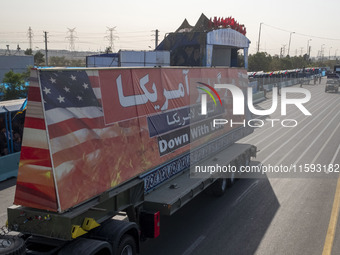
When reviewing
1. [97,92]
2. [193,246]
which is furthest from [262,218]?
[97,92]

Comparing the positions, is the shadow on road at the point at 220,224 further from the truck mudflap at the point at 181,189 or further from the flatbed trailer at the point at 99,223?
the flatbed trailer at the point at 99,223

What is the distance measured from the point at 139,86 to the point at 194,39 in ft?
84.9

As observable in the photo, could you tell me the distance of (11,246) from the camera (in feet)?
18.3

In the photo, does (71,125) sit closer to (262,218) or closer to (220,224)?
(220,224)

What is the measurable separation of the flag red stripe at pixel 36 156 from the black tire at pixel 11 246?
1.26 metres

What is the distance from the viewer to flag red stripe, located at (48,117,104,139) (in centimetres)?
588

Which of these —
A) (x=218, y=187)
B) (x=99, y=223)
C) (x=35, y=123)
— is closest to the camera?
(x=35, y=123)

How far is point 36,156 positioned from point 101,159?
1302 millimetres

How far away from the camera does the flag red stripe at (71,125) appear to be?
5.88 m

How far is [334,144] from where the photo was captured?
2108 centimetres

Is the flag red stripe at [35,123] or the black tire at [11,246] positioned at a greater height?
the flag red stripe at [35,123]

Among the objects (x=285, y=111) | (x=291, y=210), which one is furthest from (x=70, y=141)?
(x=285, y=111)

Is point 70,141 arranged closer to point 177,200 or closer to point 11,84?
point 177,200

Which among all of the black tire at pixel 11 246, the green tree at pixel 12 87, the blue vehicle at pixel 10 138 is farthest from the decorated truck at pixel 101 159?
the green tree at pixel 12 87
